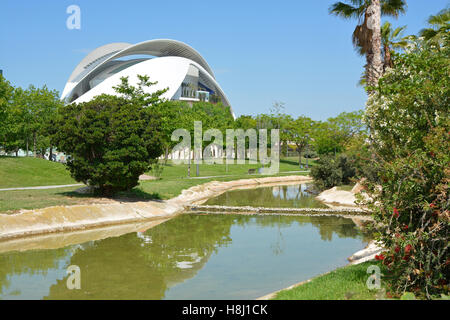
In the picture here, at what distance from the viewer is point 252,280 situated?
34.6 feet

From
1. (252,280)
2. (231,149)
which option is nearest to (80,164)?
(252,280)

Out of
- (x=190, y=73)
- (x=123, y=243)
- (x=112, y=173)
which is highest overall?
(x=190, y=73)

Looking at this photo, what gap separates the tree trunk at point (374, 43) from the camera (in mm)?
16750

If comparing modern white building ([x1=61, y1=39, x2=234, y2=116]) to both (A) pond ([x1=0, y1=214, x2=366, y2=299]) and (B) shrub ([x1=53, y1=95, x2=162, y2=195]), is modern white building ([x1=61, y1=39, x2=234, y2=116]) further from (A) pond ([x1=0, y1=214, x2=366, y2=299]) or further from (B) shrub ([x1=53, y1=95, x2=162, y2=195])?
(A) pond ([x1=0, y1=214, x2=366, y2=299])

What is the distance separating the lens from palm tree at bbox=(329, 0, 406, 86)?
55.3 feet

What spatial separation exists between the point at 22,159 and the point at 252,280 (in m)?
28.9

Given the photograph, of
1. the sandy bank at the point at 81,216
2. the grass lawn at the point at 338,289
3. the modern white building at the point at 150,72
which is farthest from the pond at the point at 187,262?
the modern white building at the point at 150,72

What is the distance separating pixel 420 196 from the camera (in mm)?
7332

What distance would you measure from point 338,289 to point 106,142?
15.4 meters

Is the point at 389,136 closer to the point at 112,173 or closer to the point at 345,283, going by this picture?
the point at 345,283

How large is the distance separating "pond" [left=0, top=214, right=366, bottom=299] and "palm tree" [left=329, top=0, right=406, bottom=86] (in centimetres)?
655

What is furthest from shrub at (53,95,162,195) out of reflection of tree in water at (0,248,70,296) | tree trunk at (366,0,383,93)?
tree trunk at (366,0,383,93)

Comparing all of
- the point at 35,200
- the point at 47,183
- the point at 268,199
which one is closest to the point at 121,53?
the point at 47,183

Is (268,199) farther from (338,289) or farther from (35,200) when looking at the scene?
(338,289)
